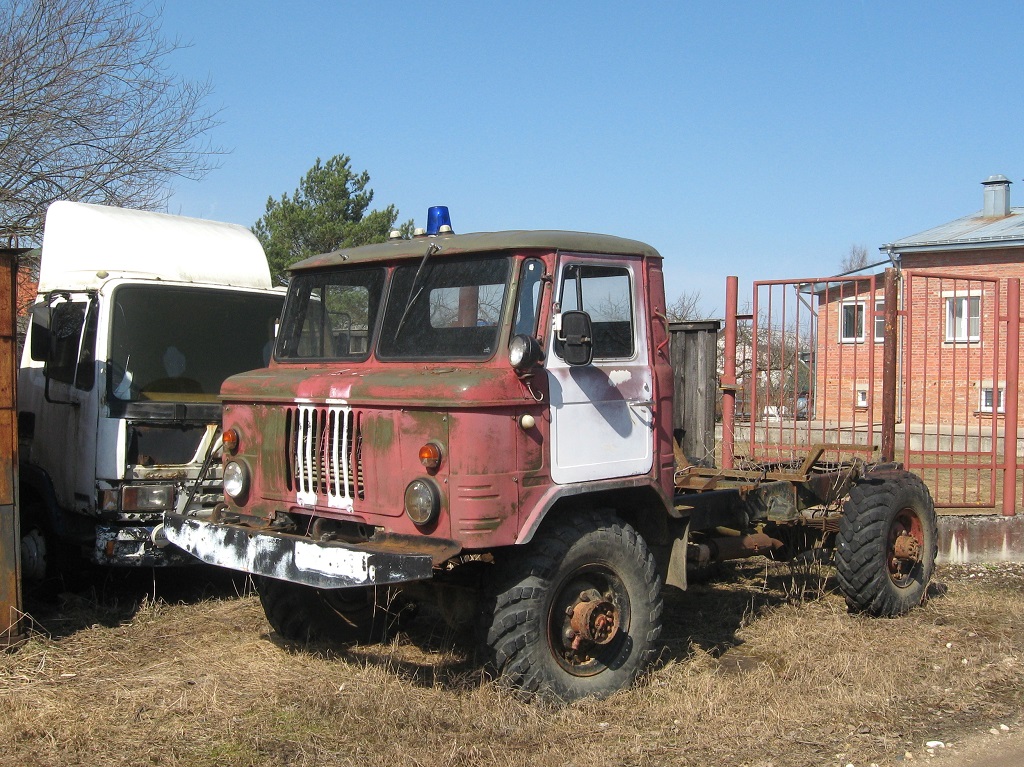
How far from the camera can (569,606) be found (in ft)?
17.3

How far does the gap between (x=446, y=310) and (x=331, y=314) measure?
98 cm

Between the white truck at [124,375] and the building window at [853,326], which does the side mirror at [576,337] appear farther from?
the building window at [853,326]

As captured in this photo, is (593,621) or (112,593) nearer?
(593,621)

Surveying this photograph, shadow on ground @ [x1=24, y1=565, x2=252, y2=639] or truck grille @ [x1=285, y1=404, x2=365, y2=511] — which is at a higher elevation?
truck grille @ [x1=285, y1=404, x2=365, y2=511]

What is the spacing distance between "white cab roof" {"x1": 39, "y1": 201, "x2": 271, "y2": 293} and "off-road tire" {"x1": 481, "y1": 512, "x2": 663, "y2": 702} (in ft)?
13.6

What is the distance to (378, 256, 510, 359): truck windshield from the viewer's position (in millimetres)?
5273

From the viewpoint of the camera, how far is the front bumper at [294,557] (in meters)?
4.59

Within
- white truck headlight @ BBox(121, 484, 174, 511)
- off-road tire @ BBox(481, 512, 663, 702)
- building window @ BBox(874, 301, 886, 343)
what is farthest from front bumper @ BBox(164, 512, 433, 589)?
building window @ BBox(874, 301, 886, 343)

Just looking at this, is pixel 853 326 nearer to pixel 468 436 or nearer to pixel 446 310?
pixel 446 310

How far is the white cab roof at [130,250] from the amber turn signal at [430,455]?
3756 millimetres

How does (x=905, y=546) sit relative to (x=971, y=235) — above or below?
below

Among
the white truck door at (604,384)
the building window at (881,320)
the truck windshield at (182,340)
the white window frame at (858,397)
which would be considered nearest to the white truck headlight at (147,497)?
the truck windshield at (182,340)

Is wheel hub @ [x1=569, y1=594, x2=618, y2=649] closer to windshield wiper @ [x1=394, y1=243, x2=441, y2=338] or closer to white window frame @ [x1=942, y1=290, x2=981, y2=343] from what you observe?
windshield wiper @ [x1=394, y1=243, x2=441, y2=338]

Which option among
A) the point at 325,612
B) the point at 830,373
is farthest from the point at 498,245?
the point at 830,373
